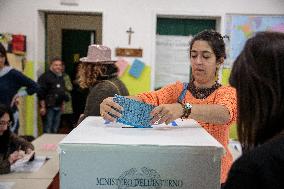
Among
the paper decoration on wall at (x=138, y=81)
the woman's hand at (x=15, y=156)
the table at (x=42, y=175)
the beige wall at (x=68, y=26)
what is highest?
the beige wall at (x=68, y=26)

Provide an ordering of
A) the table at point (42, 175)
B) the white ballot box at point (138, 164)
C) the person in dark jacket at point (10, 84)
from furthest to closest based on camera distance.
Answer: the person in dark jacket at point (10, 84) → the table at point (42, 175) → the white ballot box at point (138, 164)

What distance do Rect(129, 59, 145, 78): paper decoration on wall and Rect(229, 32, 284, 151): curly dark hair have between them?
171 inches

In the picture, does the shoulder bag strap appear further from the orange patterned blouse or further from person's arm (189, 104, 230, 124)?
person's arm (189, 104, 230, 124)

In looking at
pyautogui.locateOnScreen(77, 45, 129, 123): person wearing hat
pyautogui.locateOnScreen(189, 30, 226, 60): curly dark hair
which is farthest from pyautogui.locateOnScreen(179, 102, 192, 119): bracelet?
pyautogui.locateOnScreen(77, 45, 129, 123): person wearing hat

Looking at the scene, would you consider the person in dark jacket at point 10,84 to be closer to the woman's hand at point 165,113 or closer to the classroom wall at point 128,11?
the classroom wall at point 128,11

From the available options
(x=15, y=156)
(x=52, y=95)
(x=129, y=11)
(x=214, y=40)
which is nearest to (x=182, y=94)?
(x=214, y=40)

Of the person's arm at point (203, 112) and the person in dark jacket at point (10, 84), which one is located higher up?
the person's arm at point (203, 112)

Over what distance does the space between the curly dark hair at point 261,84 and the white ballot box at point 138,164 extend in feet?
0.55

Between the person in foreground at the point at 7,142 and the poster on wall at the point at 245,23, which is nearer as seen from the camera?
the person in foreground at the point at 7,142

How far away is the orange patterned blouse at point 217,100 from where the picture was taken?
1177mm

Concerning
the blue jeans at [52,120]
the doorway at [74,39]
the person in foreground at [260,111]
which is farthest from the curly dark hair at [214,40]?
the doorway at [74,39]

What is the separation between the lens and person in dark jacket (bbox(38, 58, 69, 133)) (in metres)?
5.06

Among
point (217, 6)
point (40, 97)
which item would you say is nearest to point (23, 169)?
point (40, 97)

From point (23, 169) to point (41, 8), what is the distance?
3.29 metres
